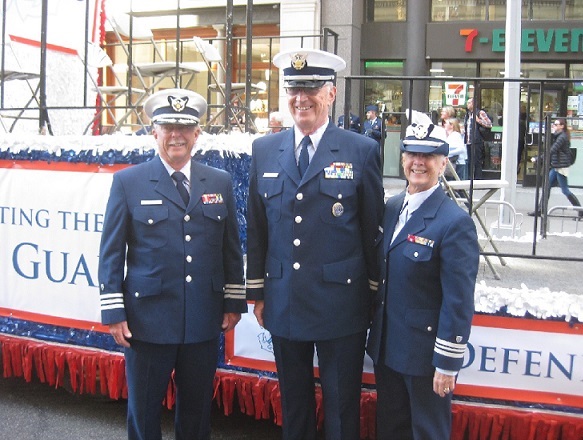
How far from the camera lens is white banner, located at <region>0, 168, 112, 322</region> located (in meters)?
3.73

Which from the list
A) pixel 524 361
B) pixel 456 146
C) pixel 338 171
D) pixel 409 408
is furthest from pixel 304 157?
pixel 456 146

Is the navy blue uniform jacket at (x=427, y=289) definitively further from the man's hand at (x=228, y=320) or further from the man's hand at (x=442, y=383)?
the man's hand at (x=228, y=320)

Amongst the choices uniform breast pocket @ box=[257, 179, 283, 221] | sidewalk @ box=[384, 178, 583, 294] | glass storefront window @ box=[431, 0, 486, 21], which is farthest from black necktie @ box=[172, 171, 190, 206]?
glass storefront window @ box=[431, 0, 486, 21]

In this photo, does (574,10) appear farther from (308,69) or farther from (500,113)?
(308,69)

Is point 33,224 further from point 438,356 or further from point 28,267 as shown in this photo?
point 438,356

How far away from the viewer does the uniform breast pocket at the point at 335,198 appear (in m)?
2.82

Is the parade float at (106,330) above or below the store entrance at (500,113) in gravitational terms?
below

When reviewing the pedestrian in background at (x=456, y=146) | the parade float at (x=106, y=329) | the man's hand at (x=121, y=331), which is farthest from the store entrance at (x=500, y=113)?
the man's hand at (x=121, y=331)

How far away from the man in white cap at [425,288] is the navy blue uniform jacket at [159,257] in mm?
737

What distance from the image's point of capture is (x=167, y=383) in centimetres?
299

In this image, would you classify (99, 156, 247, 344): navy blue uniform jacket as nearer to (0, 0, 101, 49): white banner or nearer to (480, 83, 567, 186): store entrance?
(0, 0, 101, 49): white banner

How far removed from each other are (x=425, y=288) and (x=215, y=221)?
0.91 metres

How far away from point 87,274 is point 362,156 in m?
1.71

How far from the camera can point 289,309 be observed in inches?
112
